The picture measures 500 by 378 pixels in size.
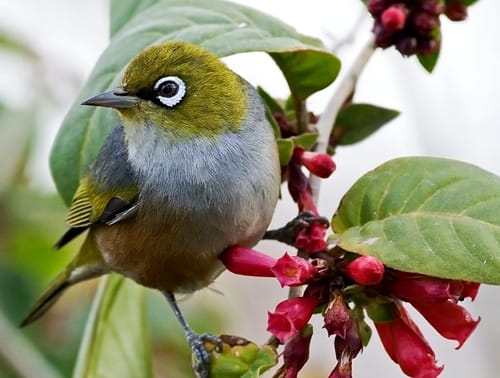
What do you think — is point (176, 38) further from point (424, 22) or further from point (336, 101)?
point (424, 22)

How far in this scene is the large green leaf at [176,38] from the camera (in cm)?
226

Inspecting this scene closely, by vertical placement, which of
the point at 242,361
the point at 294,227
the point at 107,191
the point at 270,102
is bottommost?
the point at 107,191

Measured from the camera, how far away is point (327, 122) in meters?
2.31

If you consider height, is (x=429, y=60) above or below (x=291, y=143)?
above

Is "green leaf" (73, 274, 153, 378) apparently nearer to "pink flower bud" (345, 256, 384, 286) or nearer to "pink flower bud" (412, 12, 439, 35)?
"pink flower bud" (345, 256, 384, 286)

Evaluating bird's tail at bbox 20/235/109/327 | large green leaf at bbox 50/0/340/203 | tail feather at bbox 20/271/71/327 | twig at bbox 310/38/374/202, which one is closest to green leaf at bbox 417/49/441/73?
twig at bbox 310/38/374/202

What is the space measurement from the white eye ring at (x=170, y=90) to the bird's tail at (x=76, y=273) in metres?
0.66

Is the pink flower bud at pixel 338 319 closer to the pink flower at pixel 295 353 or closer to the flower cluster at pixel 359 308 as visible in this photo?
the flower cluster at pixel 359 308

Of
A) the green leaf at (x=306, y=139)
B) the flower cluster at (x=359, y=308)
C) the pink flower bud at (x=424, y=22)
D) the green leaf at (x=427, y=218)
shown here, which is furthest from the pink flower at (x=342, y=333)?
the pink flower bud at (x=424, y=22)

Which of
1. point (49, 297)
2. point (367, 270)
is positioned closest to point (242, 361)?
point (367, 270)

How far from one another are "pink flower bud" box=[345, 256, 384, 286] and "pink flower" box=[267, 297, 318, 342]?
0.13m

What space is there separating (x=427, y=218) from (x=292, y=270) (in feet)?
0.95

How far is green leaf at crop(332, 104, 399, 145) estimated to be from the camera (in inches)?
98.1

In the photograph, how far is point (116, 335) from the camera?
259cm
